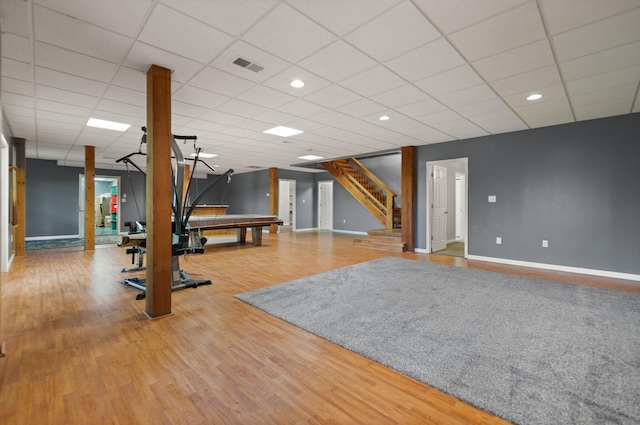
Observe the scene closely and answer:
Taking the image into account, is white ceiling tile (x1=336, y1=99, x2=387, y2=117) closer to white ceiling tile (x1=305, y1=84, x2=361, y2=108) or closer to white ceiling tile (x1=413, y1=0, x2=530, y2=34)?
white ceiling tile (x1=305, y1=84, x2=361, y2=108)

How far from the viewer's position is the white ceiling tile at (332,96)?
357 centimetres

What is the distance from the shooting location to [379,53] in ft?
8.86

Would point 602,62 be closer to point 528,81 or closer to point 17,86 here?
point 528,81

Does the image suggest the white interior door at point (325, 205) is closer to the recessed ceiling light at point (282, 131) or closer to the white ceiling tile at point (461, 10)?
the recessed ceiling light at point (282, 131)

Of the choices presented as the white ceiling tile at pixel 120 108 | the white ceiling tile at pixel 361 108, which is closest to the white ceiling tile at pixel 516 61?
the white ceiling tile at pixel 361 108

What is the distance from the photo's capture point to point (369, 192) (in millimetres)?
9758

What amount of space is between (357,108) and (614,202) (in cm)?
444

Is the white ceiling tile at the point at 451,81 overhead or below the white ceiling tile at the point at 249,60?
overhead

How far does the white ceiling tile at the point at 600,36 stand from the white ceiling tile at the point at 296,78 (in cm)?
220

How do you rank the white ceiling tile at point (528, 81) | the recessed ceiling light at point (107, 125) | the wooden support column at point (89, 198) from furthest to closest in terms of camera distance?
the wooden support column at point (89, 198), the recessed ceiling light at point (107, 125), the white ceiling tile at point (528, 81)

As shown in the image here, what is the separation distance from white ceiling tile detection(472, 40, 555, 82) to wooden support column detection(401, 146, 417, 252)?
371cm

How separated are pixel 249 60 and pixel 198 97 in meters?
1.33

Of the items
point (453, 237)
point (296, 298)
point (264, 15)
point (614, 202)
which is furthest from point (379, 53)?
point (453, 237)

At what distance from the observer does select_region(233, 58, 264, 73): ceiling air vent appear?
2.85 m
